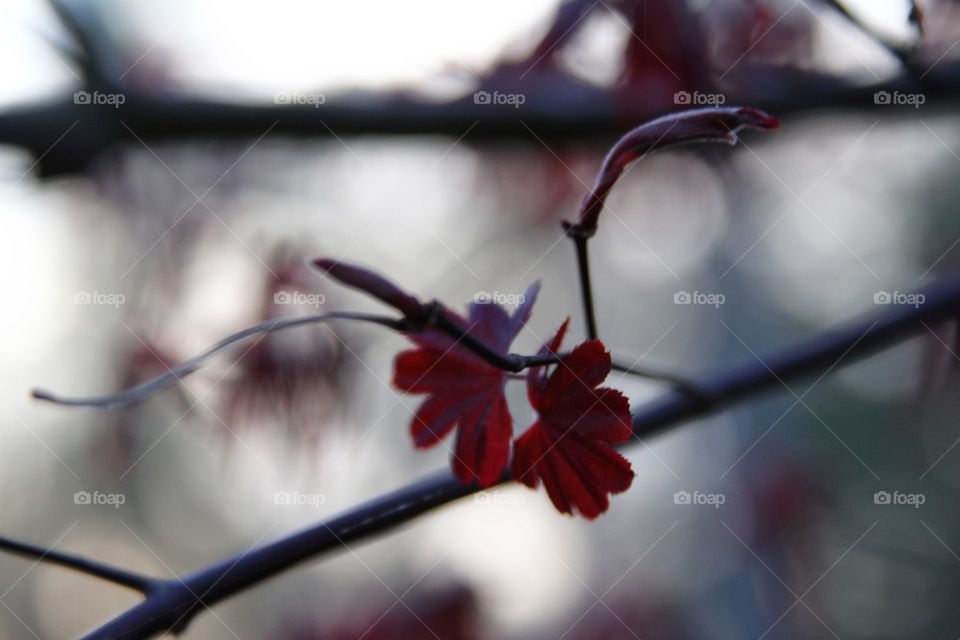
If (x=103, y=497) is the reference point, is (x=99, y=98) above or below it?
above

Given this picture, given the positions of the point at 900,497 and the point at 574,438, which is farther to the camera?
the point at 900,497

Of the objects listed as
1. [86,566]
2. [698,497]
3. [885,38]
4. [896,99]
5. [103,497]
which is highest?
[896,99]

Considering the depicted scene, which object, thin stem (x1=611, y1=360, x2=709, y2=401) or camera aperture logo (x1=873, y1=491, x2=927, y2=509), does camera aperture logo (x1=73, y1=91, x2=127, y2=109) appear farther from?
camera aperture logo (x1=873, y1=491, x2=927, y2=509)

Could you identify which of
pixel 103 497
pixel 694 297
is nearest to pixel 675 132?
pixel 694 297

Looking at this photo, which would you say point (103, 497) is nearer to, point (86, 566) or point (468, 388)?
point (86, 566)

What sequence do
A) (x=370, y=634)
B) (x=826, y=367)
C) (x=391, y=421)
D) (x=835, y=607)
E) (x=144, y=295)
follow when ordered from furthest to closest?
(x=835, y=607) < (x=391, y=421) < (x=370, y=634) < (x=144, y=295) < (x=826, y=367)

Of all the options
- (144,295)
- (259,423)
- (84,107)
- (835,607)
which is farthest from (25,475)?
(835,607)

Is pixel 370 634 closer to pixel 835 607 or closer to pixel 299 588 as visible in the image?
pixel 299 588

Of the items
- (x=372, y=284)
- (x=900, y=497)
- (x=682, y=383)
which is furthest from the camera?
(x=900, y=497)

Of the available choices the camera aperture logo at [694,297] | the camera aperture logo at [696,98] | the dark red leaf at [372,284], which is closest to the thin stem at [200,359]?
the dark red leaf at [372,284]
